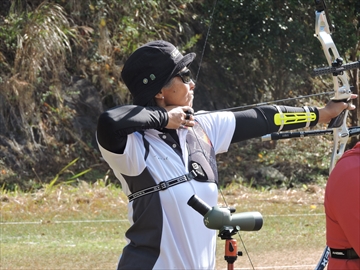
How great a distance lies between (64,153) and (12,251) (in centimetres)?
477

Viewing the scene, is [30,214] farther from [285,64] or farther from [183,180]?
[183,180]

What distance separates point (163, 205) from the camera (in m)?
3.05

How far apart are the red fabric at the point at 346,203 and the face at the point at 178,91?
3.49 ft

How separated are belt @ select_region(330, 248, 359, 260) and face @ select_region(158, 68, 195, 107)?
1118 mm

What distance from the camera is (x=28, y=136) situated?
12.2 meters

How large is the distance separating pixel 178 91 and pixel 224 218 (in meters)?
0.98

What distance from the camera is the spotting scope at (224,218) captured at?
8.11ft

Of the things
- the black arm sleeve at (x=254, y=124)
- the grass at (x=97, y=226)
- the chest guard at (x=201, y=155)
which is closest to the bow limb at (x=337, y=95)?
the black arm sleeve at (x=254, y=124)

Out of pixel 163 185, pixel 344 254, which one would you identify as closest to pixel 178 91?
pixel 163 185

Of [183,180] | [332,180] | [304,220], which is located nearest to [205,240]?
[183,180]

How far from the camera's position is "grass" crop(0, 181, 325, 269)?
24.6ft

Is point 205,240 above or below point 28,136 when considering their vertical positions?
above

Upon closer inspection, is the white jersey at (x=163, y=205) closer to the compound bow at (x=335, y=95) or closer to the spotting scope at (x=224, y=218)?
the spotting scope at (x=224, y=218)

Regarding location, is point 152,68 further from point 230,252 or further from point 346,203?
point 346,203
